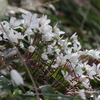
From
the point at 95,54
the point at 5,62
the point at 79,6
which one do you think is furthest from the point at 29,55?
the point at 79,6

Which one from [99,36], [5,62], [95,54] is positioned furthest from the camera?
[99,36]

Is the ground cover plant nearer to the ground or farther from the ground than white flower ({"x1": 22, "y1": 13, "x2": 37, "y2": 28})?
nearer to the ground

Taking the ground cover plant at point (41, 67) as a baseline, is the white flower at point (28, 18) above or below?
above

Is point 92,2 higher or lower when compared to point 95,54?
higher

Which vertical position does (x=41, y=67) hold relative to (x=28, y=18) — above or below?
below

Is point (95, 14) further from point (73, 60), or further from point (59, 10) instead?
Answer: point (73, 60)

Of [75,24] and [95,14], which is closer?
[75,24]

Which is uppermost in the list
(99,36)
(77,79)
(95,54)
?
(99,36)

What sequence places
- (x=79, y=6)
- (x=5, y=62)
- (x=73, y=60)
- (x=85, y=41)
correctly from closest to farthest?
(x=5, y=62), (x=73, y=60), (x=85, y=41), (x=79, y=6)

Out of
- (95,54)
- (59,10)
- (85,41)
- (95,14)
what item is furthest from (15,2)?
(95,54)

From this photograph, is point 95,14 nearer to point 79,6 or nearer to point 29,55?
point 79,6
